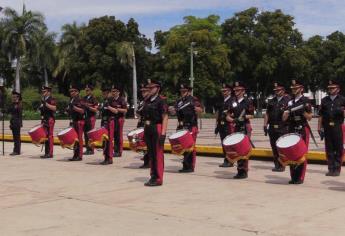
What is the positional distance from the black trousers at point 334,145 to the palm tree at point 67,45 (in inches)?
2223

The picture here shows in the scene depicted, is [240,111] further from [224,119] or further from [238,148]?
[238,148]

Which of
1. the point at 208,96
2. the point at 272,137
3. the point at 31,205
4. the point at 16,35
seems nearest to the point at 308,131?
the point at 272,137

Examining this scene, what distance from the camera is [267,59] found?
59750 millimetres

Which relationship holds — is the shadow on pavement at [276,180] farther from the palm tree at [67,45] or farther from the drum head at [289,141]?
the palm tree at [67,45]

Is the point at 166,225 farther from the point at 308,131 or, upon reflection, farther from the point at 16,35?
the point at 16,35

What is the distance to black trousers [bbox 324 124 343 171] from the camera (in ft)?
34.6

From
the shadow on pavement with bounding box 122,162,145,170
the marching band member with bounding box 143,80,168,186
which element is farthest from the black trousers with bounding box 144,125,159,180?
the shadow on pavement with bounding box 122,162,145,170

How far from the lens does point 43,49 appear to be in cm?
6288

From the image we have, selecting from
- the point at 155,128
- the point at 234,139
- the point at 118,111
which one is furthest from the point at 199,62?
the point at 155,128

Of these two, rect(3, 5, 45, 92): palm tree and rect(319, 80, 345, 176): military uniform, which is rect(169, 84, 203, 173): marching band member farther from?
rect(3, 5, 45, 92): palm tree

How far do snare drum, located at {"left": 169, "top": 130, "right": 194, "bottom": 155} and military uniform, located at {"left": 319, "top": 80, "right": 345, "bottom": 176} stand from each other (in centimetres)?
253

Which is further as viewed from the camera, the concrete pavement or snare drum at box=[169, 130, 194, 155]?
snare drum at box=[169, 130, 194, 155]

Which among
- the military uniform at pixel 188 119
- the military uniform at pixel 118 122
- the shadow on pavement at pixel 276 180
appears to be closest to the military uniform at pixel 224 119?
the military uniform at pixel 188 119

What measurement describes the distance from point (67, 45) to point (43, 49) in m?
4.74
